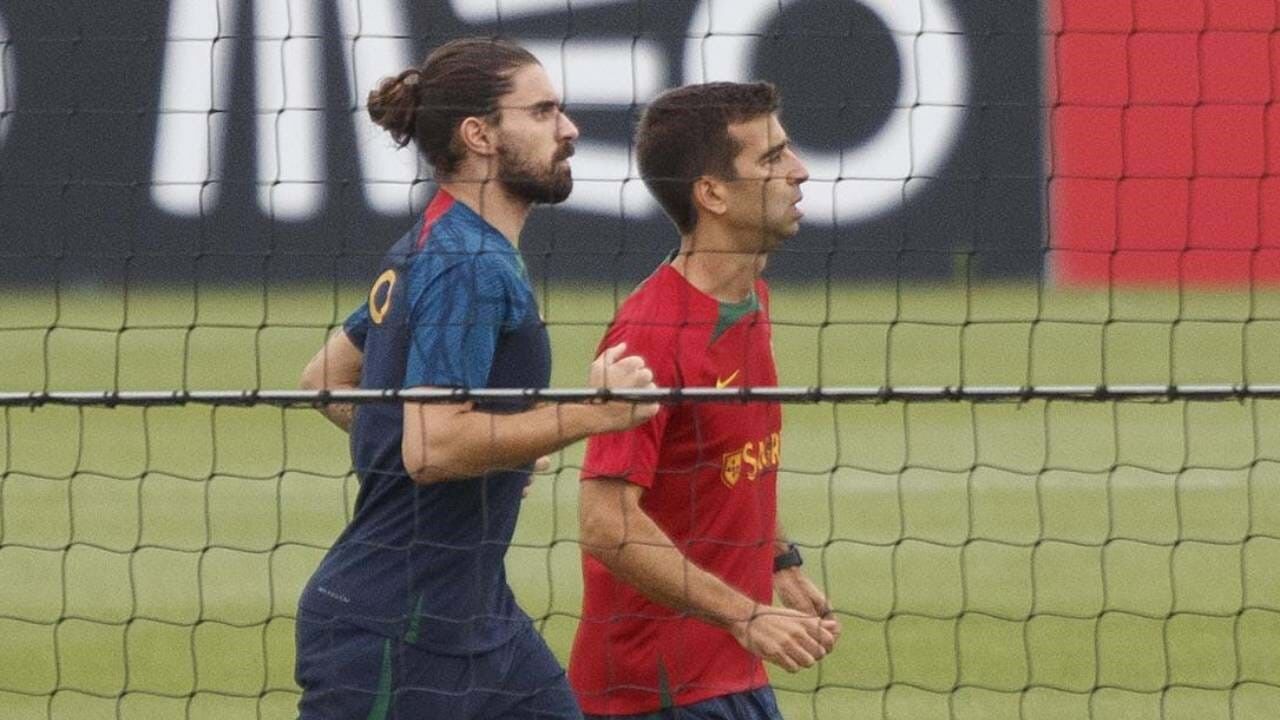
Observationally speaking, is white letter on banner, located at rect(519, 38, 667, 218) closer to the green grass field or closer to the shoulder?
the green grass field

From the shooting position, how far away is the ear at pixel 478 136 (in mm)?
4809

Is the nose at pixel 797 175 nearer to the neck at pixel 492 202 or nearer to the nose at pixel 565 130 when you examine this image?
the nose at pixel 565 130

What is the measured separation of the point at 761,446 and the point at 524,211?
681mm

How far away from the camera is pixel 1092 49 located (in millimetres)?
15719

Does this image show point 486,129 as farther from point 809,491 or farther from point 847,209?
point 847,209

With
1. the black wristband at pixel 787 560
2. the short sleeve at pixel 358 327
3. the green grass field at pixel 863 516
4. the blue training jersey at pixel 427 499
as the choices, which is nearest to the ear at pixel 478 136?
the blue training jersey at pixel 427 499

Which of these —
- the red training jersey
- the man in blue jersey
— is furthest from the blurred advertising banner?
the man in blue jersey

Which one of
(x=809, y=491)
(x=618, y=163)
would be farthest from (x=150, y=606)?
(x=618, y=163)

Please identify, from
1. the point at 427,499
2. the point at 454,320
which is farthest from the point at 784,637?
the point at 454,320

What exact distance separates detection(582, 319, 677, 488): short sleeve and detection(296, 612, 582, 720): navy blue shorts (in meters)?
0.41

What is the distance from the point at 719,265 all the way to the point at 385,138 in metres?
10.6

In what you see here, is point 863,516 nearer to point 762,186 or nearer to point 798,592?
point 798,592

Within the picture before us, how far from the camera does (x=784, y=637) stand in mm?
4711

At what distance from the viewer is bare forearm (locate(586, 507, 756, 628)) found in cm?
468
